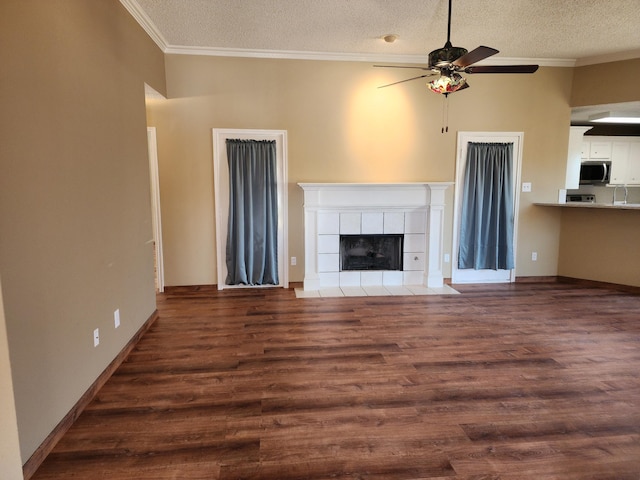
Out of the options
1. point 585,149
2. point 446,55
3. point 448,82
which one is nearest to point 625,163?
point 585,149

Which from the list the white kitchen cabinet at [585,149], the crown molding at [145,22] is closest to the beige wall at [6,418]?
the crown molding at [145,22]

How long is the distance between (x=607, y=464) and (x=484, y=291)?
311 cm

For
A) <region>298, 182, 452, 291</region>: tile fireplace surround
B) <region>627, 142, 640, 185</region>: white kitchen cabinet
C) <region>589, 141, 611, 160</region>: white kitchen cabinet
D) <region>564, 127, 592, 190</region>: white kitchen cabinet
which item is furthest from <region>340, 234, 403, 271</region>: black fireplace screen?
<region>627, 142, 640, 185</region>: white kitchen cabinet

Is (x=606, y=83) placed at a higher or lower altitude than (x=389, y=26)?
lower

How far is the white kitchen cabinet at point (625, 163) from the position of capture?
6.61 meters

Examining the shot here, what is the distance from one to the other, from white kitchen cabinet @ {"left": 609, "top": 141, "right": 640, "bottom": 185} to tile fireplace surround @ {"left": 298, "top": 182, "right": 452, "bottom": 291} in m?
4.20

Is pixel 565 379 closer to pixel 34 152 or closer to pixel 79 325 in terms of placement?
pixel 79 325

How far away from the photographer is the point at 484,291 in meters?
4.83

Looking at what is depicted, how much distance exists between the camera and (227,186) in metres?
4.67

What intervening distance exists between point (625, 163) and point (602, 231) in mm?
2654

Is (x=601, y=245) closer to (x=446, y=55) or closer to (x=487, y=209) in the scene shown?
(x=487, y=209)

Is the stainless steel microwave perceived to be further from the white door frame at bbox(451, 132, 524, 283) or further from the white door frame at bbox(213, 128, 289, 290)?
the white door frame at bbox(213, 128, 289, 290)

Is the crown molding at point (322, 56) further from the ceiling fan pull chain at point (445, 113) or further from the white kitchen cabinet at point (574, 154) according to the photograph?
the white kitchen cabinet at point (574, 154)

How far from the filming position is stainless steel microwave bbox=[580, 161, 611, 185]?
6492mm
